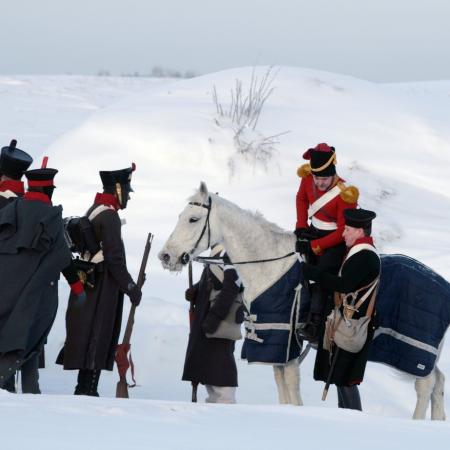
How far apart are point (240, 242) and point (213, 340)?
78 centimetres

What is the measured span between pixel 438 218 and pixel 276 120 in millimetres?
4337

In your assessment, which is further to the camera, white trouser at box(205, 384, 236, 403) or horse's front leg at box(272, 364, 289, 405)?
white trouser at box(205, 384, 236, 403)

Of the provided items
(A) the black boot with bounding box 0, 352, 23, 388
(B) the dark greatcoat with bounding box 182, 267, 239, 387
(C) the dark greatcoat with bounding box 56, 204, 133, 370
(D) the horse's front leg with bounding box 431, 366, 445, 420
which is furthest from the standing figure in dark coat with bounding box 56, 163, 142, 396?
(D) the horse's front leg with bounding box 431, 366, 445, 420

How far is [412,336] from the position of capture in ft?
24.5

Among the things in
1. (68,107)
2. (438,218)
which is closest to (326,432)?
(438,218)

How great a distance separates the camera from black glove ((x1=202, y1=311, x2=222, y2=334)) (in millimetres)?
7531

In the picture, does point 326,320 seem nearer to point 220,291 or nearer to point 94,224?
point 220,291

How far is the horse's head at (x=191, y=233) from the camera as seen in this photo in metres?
7.31

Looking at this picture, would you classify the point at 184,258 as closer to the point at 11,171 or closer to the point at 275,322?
the point at 275,322

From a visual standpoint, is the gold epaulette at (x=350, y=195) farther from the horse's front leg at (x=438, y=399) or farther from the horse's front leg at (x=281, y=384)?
the horse's front leg at (x=438, y=399)

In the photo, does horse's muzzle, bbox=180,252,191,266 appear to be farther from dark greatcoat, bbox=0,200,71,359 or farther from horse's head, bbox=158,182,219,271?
dark greatcoat, bbox=0,200,71,359

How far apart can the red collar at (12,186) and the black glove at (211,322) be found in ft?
5.12

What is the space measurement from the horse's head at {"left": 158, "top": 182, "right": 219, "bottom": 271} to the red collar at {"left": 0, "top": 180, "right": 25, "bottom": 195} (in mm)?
1175

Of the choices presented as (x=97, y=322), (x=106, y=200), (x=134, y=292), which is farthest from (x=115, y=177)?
(x=97, y=322)
